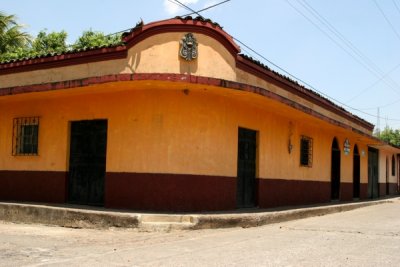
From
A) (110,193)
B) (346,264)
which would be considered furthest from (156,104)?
(346,264)

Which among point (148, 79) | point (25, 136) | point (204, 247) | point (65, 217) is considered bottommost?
point (204, 247)

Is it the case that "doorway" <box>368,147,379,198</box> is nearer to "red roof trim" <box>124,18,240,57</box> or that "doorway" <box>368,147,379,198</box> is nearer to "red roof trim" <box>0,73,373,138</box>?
"red roof trim" <box>0,73,373,138</box>

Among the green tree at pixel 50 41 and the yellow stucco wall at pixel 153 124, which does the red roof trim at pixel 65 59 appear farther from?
the green tree at pixel 50 41

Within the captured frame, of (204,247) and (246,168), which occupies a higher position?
(246,168)

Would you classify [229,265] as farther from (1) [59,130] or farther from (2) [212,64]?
(1) [59,130]

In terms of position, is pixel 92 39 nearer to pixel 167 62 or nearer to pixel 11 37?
pixel 11 37

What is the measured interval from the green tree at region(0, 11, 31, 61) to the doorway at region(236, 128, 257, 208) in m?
16.2

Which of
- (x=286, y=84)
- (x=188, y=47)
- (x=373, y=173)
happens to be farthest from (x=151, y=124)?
(x=373, y=173)

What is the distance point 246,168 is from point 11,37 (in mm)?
17733

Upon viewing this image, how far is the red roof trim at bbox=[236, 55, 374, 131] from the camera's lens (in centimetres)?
1222

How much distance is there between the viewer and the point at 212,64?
11.1 m

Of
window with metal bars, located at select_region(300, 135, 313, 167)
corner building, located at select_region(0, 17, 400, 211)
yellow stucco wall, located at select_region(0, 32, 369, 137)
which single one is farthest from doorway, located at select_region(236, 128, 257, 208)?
window with metal bars, located at select_region(300, 135, 313, 167)

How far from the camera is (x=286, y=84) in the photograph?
48.1ft

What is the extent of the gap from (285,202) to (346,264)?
8.26 m
